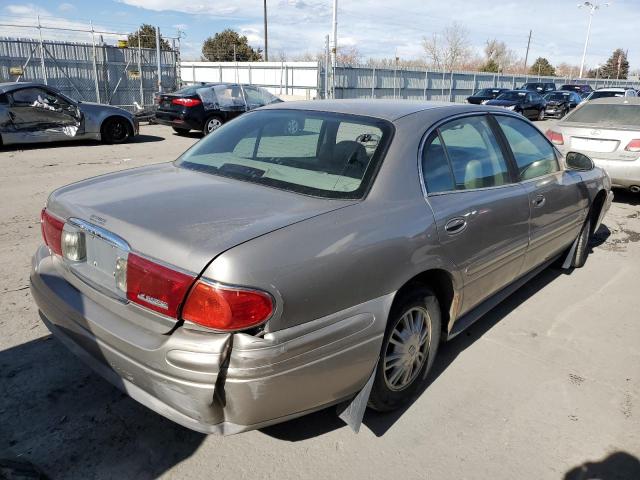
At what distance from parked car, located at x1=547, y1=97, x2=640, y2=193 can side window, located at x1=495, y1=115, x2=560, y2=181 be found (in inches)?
162

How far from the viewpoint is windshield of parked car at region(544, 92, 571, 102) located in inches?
1076

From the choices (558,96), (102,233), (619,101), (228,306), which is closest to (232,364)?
(228,306)

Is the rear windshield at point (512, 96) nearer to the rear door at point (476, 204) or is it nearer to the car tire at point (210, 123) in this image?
the car tire at point (210, 123)

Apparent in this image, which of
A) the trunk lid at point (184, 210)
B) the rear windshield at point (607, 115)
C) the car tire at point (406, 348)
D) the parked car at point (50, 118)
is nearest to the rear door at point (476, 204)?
the car tire at point (406, 348)

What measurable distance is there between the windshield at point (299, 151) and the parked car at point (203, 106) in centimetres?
1129

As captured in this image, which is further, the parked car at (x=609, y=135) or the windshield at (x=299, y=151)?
the parked car at (x=609, y=135)

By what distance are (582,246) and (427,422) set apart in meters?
3.17

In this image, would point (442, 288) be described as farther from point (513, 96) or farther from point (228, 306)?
point (513, 96)

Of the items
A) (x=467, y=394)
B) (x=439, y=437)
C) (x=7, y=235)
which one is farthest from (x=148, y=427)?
(x=7, y=235)

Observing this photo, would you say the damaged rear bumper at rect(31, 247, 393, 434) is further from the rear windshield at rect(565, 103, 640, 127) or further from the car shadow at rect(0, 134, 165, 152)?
the car shadow at rect(0, 134, 165, 152)

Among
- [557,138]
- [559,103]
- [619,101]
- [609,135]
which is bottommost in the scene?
[559,103]

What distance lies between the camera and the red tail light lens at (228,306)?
6.53 ft

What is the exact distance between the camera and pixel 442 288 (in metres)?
3.03

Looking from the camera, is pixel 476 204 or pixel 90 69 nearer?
pixel 476 204
